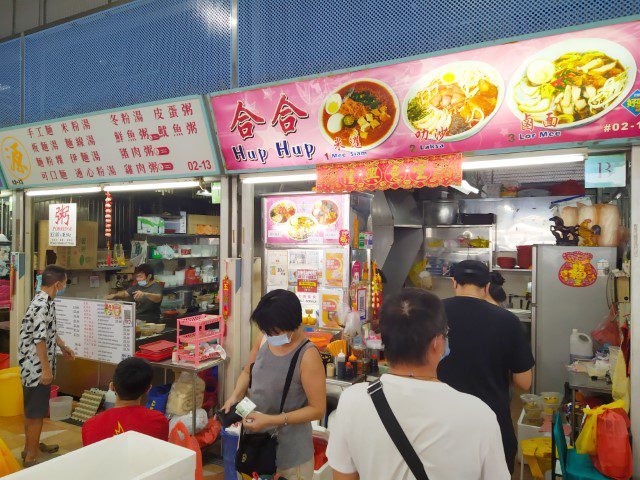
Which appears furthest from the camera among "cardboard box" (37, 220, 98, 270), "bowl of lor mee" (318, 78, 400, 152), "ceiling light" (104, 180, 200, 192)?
"cardboard box" (37, 220, 98, 270)

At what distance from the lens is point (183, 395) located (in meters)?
5.01

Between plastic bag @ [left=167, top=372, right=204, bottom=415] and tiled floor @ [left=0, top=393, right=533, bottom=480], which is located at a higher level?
plastic bag @ [left=167, top=372, right=204, bottom=415]

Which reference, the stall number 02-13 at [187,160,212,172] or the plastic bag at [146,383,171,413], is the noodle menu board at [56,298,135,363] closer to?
the plastic bag at [146,383,171,413]

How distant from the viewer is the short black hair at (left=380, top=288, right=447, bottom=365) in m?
1.74

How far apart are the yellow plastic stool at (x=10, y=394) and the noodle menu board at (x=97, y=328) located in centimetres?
95

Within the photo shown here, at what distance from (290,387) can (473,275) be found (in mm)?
1466

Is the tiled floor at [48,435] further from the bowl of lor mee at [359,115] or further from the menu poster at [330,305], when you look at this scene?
the bowl of lor mee at [359,115]

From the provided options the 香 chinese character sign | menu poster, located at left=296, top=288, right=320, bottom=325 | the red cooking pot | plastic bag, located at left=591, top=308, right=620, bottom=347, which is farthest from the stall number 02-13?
the red cooking pot

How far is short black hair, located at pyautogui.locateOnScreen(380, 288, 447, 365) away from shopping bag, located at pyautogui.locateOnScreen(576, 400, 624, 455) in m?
2.35

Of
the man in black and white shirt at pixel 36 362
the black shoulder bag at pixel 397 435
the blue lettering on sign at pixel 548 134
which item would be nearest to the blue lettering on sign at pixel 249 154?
the man in black and white shirt at pixel 36 362

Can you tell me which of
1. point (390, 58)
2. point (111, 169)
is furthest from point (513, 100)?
point (111, 169)

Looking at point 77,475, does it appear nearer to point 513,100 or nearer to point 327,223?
point 513,100

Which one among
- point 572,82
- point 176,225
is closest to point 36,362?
point 572,82

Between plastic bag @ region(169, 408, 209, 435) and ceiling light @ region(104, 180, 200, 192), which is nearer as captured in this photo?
plastic bag @ region(169, 408, 209, 435)
